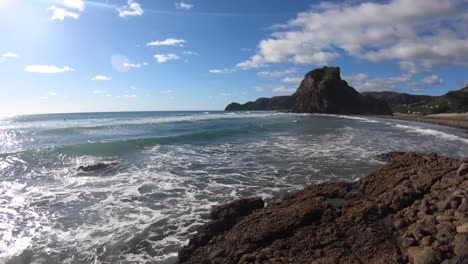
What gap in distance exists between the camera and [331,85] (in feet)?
333

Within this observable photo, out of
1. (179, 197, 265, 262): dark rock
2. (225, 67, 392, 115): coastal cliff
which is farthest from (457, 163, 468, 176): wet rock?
(225, 67, 392, 115): coastal cliff

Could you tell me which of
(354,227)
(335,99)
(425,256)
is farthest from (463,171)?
(335,99)

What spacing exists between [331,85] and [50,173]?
96405mm

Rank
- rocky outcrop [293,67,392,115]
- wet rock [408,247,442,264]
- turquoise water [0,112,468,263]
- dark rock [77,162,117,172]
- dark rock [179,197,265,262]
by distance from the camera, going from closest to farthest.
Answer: wet rock [408,247,442,264] < dark rock [179,197,265,262] < turquoise water [0,112,468,263] < dark rock [77,162,117,172] < rocky outcrop [293,67,392,115]

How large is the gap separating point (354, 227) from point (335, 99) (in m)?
99.8

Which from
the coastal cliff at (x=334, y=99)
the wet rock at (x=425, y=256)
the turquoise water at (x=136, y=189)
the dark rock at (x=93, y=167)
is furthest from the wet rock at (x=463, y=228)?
the coastal cliff at (x=334, y=99)

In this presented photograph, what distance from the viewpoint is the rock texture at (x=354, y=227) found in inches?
192

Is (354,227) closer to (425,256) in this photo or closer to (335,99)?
(425,256)

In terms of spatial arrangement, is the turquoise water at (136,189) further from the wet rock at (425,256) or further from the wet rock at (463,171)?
the wet rock at (463,171)

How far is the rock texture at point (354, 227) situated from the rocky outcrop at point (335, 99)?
94.8m

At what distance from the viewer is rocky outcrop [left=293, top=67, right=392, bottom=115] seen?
9971cm

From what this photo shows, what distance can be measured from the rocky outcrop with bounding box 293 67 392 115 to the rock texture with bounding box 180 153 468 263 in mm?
94804

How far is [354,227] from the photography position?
594 centimetres

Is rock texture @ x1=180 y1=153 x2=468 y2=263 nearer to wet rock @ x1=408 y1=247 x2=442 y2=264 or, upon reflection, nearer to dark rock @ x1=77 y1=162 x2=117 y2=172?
wet rock @ x1=408 y1=247 x2=442 y2=264
